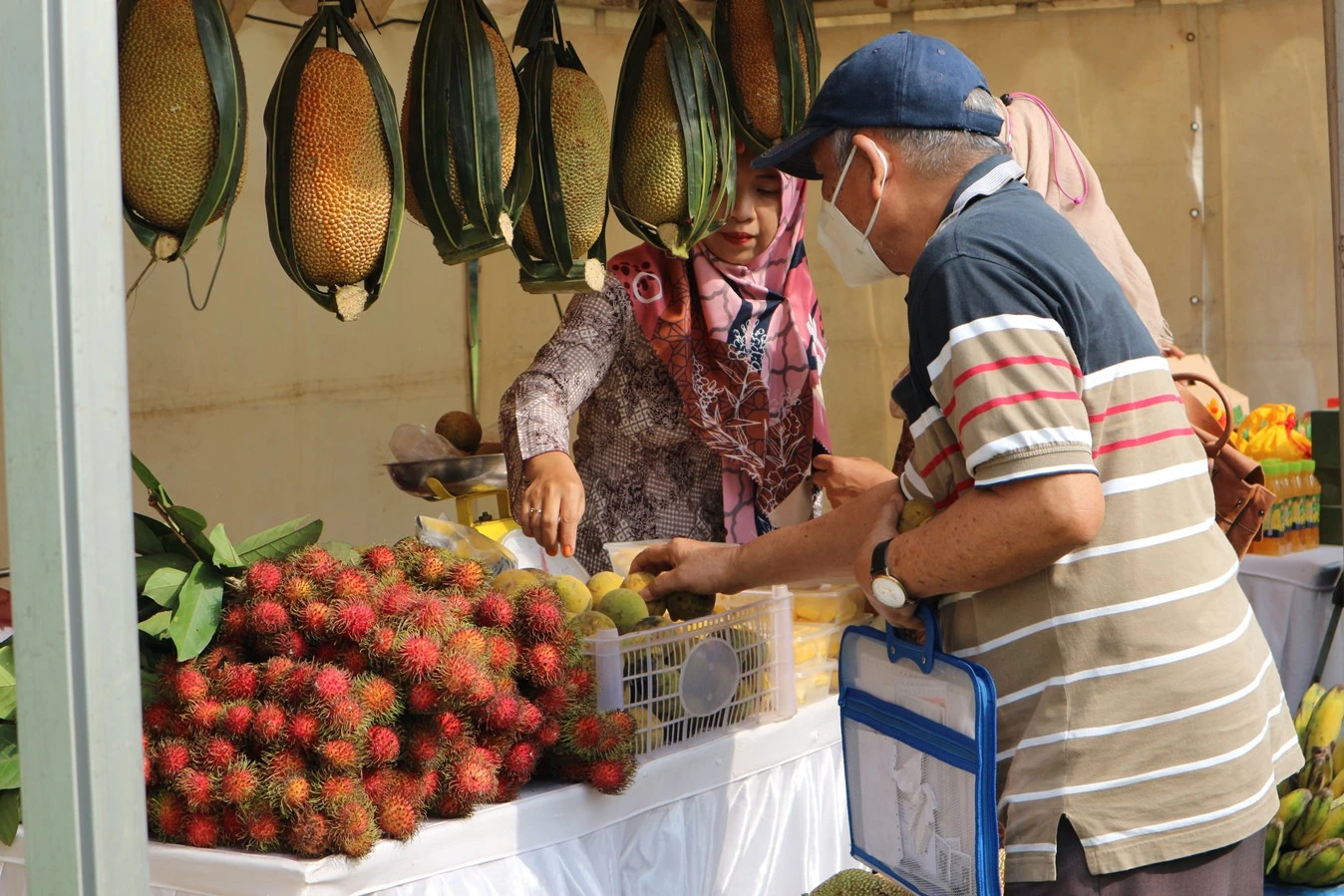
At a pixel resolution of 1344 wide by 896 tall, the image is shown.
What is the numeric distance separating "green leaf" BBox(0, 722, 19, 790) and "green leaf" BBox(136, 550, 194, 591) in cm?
22

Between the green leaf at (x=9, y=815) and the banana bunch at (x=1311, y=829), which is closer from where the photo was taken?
the green leaf at (x=9, y=815)

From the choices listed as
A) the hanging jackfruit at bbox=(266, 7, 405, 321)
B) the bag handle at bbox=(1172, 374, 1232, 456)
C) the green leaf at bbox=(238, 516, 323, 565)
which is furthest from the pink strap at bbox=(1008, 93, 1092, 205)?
the green leaf at bbox=(238, 516, 323, 565)

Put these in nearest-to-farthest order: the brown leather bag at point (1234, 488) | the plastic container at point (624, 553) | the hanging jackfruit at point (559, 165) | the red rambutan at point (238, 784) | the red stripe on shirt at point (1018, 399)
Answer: the red stripe on shirt at point (1018, 399) → the red rambutan at point (238, 784) → the hanging jackfruit at point (559, 165) → the brown leather bag at point (1234, 488) → the plastic container at point (624, 553)

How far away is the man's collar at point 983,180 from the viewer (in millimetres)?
1359

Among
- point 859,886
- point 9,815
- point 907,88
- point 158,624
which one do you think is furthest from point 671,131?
point 9,815

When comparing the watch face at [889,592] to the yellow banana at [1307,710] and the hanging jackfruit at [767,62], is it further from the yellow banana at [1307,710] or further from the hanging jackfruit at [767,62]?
the yellow banana at [1307,710]

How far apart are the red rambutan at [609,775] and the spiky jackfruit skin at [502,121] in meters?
0.75

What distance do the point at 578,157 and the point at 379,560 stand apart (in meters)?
0.65

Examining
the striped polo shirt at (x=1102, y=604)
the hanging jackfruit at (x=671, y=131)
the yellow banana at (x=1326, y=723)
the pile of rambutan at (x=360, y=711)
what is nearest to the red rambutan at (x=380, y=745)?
the pile of rambutan at (x=360, y=711)

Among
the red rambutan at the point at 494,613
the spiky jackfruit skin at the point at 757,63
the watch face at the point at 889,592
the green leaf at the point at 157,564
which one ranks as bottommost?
the red rambutan at the point at 494,613

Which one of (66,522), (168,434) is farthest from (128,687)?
(168,434)

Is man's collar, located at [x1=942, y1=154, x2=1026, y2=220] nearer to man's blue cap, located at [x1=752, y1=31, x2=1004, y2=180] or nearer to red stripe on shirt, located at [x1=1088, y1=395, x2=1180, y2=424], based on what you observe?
man's blue cap, located at [x1=752, y1=31, x2=1004, y2=180]

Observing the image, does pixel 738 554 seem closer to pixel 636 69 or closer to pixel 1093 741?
pixel 1093 741

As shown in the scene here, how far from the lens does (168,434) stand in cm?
422
